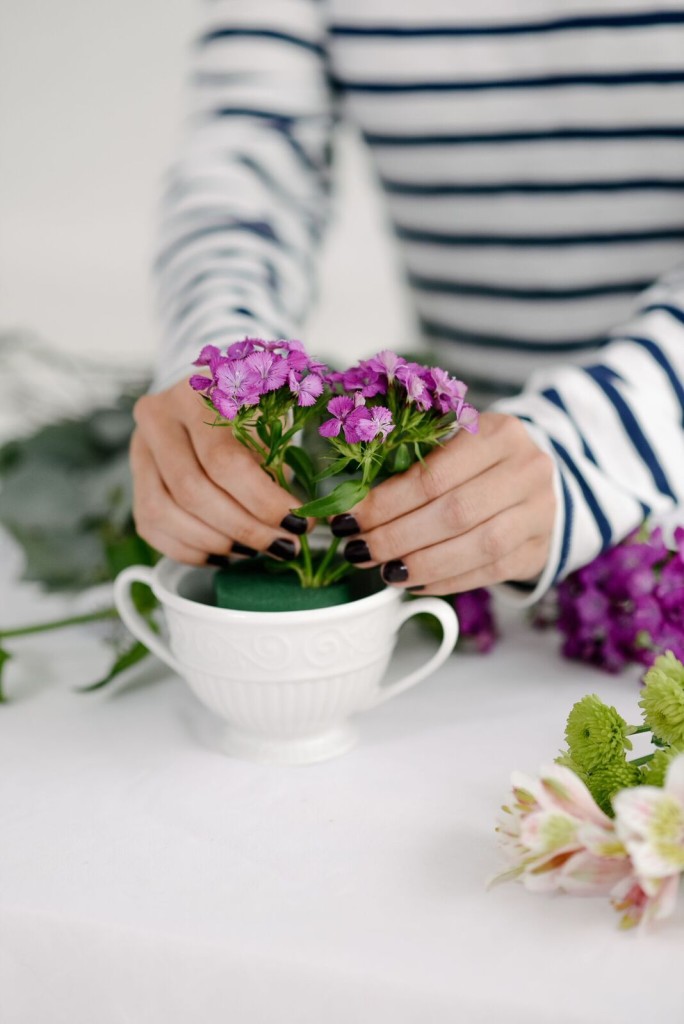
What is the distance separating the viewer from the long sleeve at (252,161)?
87 cm

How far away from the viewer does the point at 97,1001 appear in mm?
463

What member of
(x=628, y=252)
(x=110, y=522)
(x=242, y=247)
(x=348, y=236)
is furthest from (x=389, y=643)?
(x=348, y=236)

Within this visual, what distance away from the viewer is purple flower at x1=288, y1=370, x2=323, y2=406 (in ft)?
1.64

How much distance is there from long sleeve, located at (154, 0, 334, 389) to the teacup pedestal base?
36 centimetres

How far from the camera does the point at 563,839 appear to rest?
0.42 m

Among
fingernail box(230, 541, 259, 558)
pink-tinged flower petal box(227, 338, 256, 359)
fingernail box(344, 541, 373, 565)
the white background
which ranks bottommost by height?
the white background

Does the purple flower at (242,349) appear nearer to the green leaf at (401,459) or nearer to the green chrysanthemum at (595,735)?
the green leaf at (401,459)

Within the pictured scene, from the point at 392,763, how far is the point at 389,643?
7 centimetres

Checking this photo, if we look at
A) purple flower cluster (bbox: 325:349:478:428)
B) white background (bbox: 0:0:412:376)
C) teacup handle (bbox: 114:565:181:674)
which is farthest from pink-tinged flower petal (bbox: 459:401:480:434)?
white background (bbox: 0:0:412:376)

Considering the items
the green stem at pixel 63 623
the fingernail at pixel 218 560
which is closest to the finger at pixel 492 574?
the fingernail at pixel 218 560

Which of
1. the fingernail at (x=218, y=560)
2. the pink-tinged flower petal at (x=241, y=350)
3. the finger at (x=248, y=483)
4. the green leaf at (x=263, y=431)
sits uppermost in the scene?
the pink-tinged flower petal at (x=241, y=350)

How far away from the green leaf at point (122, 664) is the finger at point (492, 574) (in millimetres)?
200

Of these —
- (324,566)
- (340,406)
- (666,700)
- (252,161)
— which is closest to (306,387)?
(340,406)

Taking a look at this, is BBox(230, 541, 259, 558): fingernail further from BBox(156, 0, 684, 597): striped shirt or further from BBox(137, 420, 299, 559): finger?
BBox(156, 0, 684, 597): striped shirt
